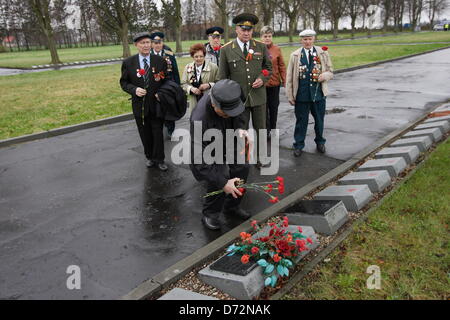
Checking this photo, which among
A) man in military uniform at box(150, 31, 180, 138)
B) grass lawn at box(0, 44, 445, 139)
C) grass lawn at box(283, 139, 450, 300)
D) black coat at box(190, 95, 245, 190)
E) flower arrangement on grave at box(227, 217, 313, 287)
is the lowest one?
grass lawn at box(283, 139, 450, 300)

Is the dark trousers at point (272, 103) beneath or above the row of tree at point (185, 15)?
beneath

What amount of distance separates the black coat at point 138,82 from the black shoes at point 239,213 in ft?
7.66

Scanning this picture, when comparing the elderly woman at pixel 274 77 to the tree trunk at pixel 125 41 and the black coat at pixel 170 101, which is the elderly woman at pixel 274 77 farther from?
the tree trunk at pixel 125 41

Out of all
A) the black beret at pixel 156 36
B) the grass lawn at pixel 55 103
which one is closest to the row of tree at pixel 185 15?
the grass lawn at pixel 55 103

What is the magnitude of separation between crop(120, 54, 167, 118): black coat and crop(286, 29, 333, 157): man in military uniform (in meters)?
2.19

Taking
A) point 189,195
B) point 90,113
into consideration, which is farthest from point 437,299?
point 90,113

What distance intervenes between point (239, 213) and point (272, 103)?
3281 millimetres

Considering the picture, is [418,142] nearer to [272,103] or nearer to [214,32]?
[272,103]

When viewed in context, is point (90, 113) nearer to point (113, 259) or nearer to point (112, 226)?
point (112, 226)

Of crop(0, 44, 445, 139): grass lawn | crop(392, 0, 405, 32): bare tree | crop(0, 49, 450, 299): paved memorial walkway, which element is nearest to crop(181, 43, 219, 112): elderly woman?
crop(0, 49, 450, 299): paved memorial walkway

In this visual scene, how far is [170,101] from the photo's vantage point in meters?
6.07

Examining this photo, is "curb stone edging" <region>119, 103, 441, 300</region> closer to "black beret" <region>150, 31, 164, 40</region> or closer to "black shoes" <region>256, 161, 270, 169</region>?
"black shoes" <region>256, 161, 270, 169</region>

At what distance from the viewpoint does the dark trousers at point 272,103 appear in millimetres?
7238

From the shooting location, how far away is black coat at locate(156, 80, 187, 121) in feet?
19.9
